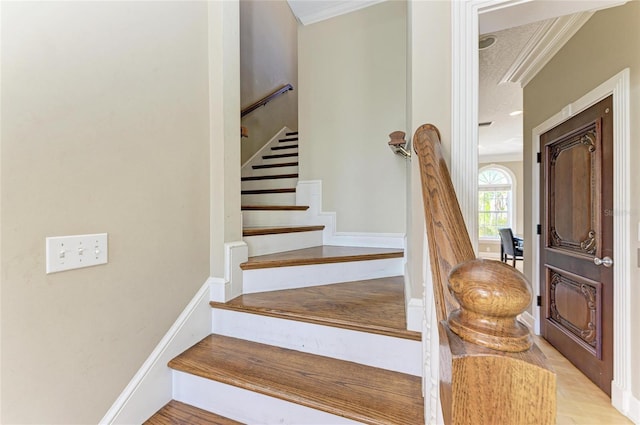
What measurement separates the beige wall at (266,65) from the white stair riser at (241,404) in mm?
2443

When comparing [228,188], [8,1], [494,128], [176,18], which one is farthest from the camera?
[494,128]

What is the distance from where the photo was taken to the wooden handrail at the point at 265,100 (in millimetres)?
3217

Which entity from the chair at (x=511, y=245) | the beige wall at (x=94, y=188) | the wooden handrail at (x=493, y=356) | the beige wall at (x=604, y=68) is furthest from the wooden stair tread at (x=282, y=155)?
the chair at (x=511, y=245)

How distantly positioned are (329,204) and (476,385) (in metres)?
2.26

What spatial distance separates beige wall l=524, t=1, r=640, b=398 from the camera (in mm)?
1781

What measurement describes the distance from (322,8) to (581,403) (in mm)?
3717

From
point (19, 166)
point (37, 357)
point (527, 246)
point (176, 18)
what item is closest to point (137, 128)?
point (19, 166)

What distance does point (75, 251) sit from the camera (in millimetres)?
978

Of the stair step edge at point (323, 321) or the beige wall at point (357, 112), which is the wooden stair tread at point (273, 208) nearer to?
the beige wall at point (357, 112)

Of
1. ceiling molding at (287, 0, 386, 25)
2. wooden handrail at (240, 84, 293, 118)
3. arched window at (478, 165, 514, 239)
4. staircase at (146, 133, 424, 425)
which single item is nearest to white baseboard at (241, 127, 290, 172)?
wooden handrail at (240, 84, 293, 118)

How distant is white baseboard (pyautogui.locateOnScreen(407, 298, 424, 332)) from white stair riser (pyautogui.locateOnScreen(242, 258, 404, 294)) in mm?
749

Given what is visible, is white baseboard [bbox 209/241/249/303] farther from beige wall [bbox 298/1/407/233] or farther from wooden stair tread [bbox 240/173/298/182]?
wooden stair tread [bbox 240/173/298/182]

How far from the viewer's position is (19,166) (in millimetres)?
850

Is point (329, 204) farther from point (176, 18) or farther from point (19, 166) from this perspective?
point (19, 166)
